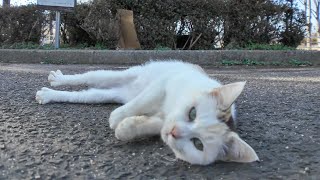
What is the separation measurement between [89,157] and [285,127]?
1.16 m

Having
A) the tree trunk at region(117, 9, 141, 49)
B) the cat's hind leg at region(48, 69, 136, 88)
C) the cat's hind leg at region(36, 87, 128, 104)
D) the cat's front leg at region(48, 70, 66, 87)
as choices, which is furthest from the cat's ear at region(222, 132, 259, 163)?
the tree trunk at region(117, 9, 141, 49)

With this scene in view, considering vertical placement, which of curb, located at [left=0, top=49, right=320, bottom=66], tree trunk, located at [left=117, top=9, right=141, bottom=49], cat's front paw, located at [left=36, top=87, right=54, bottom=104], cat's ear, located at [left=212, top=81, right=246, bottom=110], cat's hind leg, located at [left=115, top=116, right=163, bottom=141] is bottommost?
cat's hind leg, located at [left=115, top=116, right=163, bottom=141]

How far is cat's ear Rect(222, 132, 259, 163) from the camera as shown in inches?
63.7

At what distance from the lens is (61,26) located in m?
9.14

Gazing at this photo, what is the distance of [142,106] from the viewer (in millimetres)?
2098

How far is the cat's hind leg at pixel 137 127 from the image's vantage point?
1872 mm

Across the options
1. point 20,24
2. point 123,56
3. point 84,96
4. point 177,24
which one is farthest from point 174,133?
point 20,24

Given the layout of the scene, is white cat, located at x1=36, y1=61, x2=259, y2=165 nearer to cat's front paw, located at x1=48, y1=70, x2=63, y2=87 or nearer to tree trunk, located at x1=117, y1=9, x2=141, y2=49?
cat's front paw, located at x1=48, y1=70, x2=63, y2=87

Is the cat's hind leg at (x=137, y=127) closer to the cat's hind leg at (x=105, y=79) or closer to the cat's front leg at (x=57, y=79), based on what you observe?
the cat's hind leg at (x=105, y=79)

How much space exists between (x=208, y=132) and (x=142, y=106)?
0.51 m

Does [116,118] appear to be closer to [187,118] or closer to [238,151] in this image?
[187,118]

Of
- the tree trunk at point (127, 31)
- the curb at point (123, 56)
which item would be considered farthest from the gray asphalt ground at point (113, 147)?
the tree trunk at point (127, 31)

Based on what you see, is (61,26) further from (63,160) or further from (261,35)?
(63,160)

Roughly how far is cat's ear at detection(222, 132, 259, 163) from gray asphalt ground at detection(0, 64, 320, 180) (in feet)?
0.10
